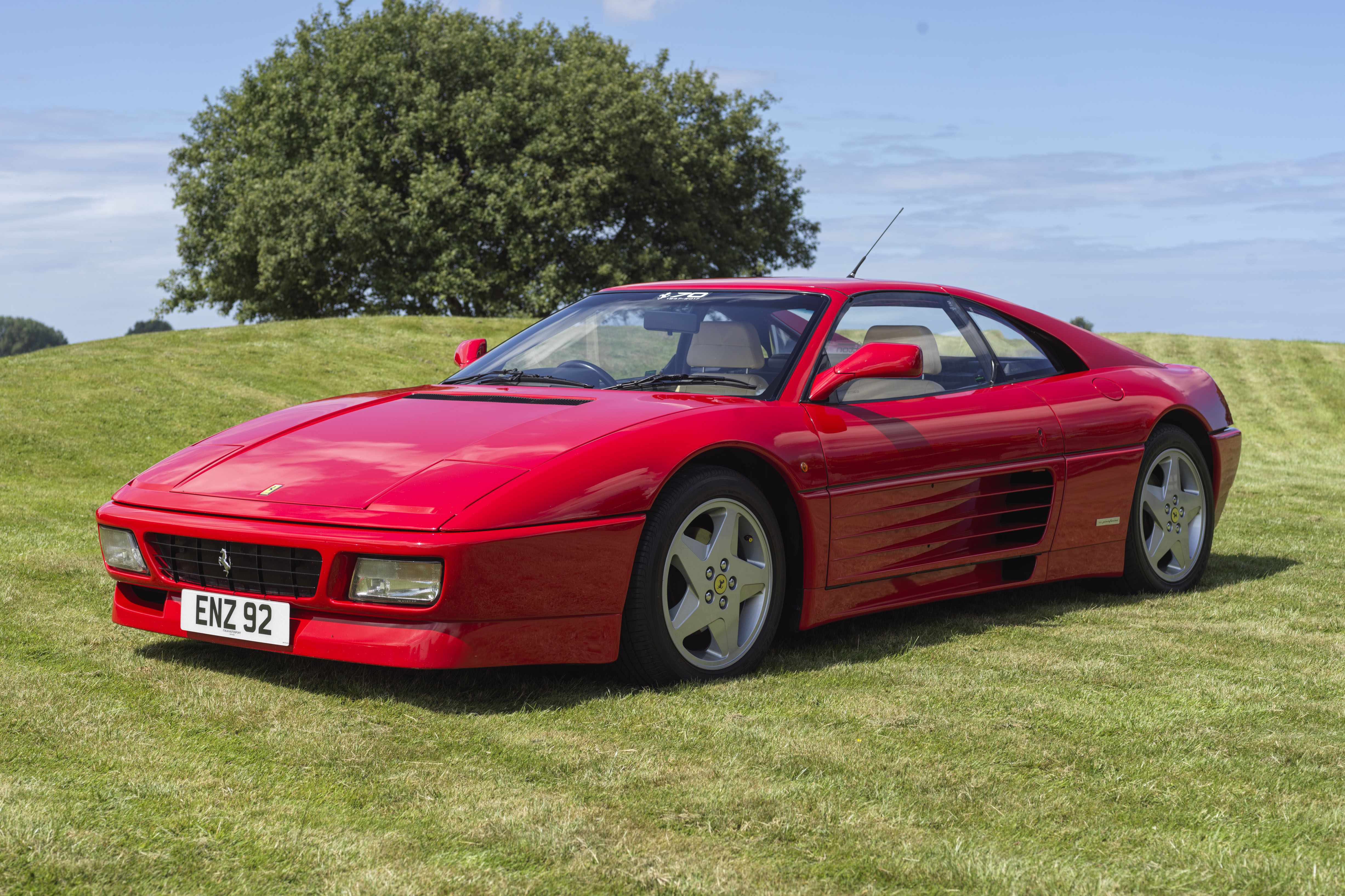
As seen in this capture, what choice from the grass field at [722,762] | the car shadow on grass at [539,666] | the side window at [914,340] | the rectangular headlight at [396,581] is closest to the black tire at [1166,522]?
the grass field at [722,762]

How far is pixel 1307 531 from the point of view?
8.95 meters

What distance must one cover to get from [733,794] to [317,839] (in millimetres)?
957

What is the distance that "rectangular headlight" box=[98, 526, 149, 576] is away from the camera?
4266mm

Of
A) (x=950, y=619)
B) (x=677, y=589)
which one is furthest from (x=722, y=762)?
(x=950, y=619)

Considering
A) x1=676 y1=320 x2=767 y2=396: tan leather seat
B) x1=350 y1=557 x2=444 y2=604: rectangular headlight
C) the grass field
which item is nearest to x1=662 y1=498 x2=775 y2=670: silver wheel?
the grass field

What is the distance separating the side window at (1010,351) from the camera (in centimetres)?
570

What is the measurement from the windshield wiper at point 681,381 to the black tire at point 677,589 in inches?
20.6

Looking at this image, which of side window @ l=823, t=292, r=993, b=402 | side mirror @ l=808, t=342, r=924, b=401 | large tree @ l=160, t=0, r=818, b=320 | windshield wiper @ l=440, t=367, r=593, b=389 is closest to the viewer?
side mirror @ l=808, t=342, r=924, b=401

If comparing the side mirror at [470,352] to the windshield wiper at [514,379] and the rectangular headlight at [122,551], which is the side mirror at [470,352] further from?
the rectangular headlight at [122,551]

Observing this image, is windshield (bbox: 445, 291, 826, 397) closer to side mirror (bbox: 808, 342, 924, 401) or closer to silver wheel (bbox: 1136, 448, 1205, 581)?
side mirror (bbox: 808, 342, 924, 401)

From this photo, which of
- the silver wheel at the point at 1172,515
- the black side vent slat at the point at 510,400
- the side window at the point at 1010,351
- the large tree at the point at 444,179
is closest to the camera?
the black side vent slat at the point at 510,400

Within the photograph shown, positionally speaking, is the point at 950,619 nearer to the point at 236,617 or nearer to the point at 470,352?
the point at 470,352

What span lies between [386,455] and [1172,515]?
13.2 feet

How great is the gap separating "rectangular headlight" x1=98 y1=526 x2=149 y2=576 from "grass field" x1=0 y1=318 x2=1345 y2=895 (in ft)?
1.07
